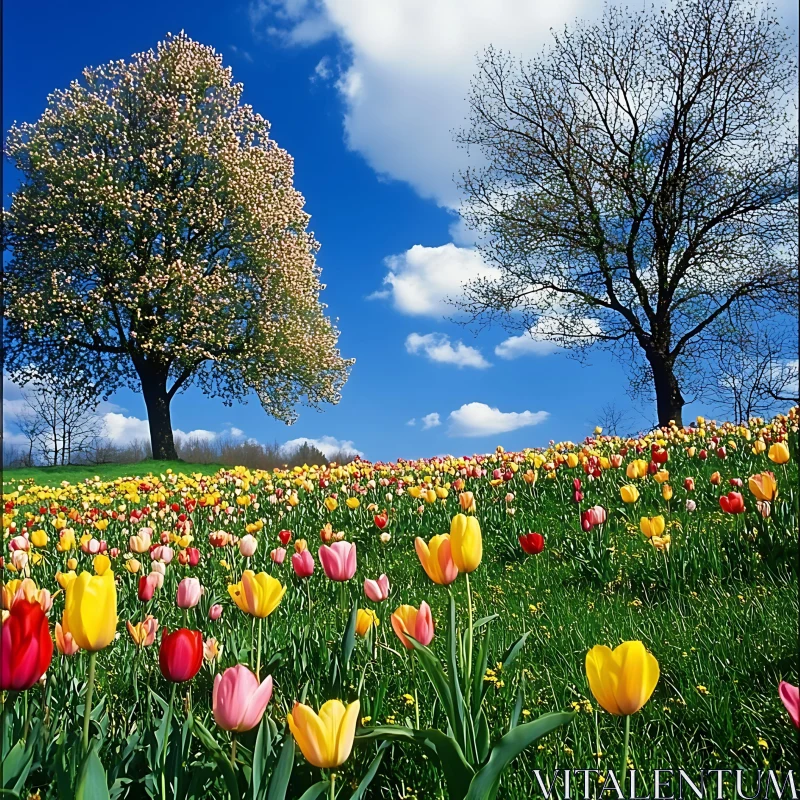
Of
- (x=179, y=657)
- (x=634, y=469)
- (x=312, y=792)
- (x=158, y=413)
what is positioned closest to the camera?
(x=312, y=792)

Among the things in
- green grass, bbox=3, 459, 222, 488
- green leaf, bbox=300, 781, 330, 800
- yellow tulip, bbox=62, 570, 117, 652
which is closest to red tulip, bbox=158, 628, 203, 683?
yellow tulip, bbox=62, 570, 117, 652

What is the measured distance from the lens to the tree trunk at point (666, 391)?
59.3 feet

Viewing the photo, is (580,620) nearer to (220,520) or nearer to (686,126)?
(220,520)

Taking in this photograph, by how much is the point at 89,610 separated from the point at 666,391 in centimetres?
1832

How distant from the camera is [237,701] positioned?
142 cm

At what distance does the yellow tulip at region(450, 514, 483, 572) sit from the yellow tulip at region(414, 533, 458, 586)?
1.8 inches

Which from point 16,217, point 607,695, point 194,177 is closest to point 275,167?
point 194,177

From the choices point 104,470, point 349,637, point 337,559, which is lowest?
point 349,637

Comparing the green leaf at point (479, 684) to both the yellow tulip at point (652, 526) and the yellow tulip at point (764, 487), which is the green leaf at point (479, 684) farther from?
the yellow tulip at point (764, 487)

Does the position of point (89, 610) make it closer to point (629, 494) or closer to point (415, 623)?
point (415, 623)

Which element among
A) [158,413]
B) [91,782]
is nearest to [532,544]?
[91,782]

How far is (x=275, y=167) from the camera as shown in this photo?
23250mm

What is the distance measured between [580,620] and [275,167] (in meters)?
22.4

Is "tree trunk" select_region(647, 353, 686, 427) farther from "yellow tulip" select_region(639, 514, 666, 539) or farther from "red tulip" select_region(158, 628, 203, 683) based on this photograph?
"red tulip" select_region(158, 628, 203, 683)
